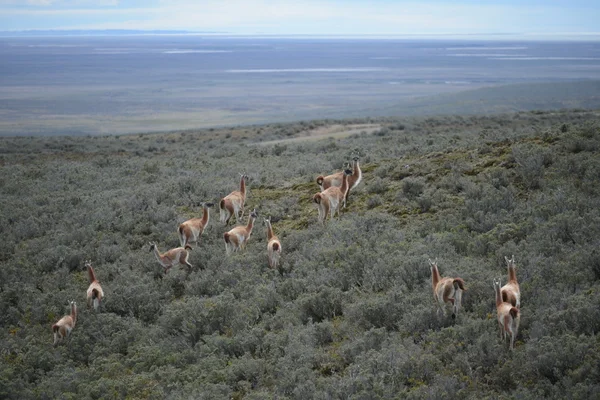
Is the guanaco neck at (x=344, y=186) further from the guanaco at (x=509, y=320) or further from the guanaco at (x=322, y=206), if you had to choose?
the guanaco at (x=509, y=320)

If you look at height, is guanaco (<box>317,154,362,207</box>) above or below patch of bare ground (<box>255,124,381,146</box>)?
above

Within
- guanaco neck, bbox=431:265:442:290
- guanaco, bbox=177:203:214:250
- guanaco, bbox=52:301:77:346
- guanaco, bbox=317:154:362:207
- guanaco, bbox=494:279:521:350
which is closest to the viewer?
guanaco, bbox=494:279:521:350

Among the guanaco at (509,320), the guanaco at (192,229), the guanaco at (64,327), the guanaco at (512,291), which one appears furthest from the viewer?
the guanaco at (192,229)

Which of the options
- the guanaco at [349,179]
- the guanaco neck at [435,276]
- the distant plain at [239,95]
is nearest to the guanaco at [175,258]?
the guanaco at [349,179]

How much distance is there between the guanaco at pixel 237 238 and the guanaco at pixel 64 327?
3339mm

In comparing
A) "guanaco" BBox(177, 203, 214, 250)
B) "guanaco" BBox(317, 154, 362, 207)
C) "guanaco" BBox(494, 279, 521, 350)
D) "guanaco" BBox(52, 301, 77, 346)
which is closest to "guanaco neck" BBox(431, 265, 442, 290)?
"guanaco" BBox(494, 279, 521, 350)

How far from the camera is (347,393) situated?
673 cm

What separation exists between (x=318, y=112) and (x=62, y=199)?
70134 mm

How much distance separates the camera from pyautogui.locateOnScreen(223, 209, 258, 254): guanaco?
1193 cm

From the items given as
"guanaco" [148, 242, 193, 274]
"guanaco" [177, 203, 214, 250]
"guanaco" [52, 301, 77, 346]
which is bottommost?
"guanaco" [52, 301, 77, 346]

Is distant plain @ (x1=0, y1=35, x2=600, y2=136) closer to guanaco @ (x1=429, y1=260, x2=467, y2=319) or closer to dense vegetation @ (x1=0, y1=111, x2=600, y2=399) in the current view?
dense vegetation @ (x1=0, y1=111, x2=600, y2=399)

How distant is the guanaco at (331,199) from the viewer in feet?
41.9

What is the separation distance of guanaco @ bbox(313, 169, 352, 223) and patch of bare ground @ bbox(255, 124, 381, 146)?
84.4ft

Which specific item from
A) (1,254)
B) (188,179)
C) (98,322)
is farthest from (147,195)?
(98,322)
